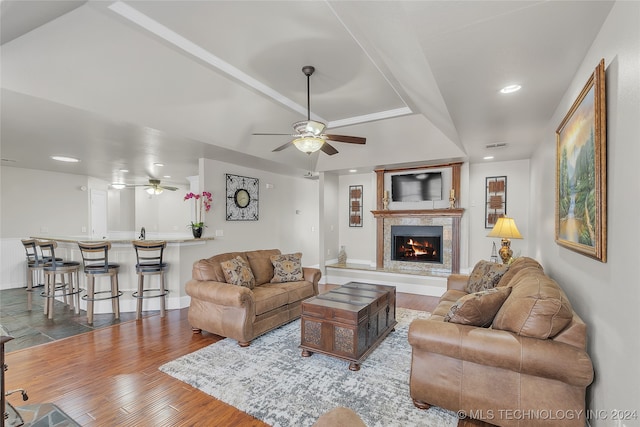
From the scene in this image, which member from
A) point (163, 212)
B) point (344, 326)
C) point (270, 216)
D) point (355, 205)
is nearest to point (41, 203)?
point (163, 212)

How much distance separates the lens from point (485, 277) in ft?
11.3

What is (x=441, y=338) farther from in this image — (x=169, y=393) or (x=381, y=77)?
(x=381, y=77)

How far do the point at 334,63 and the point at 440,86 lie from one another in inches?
49.5

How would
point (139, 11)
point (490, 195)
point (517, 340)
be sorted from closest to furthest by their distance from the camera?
point (517, 340), point (139, 11), point (490, 195)

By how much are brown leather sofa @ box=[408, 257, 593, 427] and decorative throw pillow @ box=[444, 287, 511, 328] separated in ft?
0.15

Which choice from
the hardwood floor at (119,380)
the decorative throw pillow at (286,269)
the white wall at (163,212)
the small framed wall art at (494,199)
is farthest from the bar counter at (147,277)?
the small framed wall art at (494,199)

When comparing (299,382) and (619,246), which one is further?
(299,382)

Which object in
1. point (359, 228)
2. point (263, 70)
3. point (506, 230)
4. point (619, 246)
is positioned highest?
point (263, 70)

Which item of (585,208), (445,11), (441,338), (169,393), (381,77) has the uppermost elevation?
(381,77)

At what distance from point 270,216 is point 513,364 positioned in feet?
17.4

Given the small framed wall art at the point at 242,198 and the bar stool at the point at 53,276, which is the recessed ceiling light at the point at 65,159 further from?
the small framed wall art at the point at 242,198

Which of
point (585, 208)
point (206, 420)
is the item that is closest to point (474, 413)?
point (585, 208)

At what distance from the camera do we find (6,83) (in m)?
2.45

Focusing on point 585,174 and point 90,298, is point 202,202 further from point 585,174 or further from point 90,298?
point 585,174
